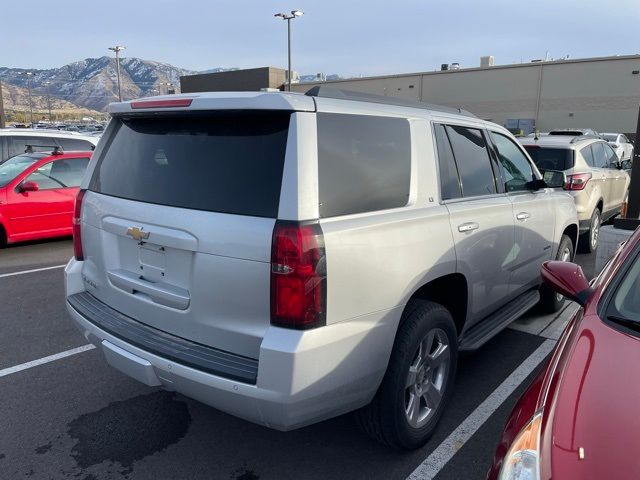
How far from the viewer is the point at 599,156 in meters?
8.36

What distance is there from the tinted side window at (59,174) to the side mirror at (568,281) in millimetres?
7821

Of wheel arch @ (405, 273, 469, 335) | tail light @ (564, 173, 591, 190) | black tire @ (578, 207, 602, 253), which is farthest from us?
black tire @ (578, 207, 602, 253)

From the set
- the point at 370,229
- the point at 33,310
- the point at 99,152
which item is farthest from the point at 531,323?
the point at 33,310

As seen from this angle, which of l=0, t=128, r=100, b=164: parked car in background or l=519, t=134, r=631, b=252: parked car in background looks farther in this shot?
l=0, t=128, r=100, b=164: parked car in background

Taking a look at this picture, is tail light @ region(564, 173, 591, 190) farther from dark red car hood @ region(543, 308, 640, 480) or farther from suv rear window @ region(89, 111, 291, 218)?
suv rear window @ region(89, 111, 291, 218)

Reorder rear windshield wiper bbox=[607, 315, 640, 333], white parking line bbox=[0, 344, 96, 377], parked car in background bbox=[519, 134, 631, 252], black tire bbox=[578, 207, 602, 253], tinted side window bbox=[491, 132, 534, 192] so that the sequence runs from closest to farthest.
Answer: rear windshield wiper bbox=[607, 315, 640, 333]
white parking line bbox=[0, 344, 96, 377]
tinted side window bbox=[491, 132, 534, 192]
parked car in background bbox=[519, 134, 631, 252]
black tire bbox=[578, 207, 602, 253]

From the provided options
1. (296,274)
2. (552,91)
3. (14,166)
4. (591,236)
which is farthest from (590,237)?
(552,91)

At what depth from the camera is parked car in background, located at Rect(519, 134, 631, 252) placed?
23.7 ft

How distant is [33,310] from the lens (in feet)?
17.2

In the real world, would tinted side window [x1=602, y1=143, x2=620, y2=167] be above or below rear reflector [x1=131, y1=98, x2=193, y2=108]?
below

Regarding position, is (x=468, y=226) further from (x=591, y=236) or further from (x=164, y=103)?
(x=591, y=236)

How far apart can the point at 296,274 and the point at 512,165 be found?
2968 millimetres

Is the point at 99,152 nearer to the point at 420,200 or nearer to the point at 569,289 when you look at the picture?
the point at 420,200

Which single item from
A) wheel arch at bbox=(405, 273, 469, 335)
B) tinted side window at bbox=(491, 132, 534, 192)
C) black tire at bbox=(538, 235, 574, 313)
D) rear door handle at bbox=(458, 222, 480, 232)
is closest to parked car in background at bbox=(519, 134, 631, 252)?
black tire at bbox=(538, 235, 574, 313)
